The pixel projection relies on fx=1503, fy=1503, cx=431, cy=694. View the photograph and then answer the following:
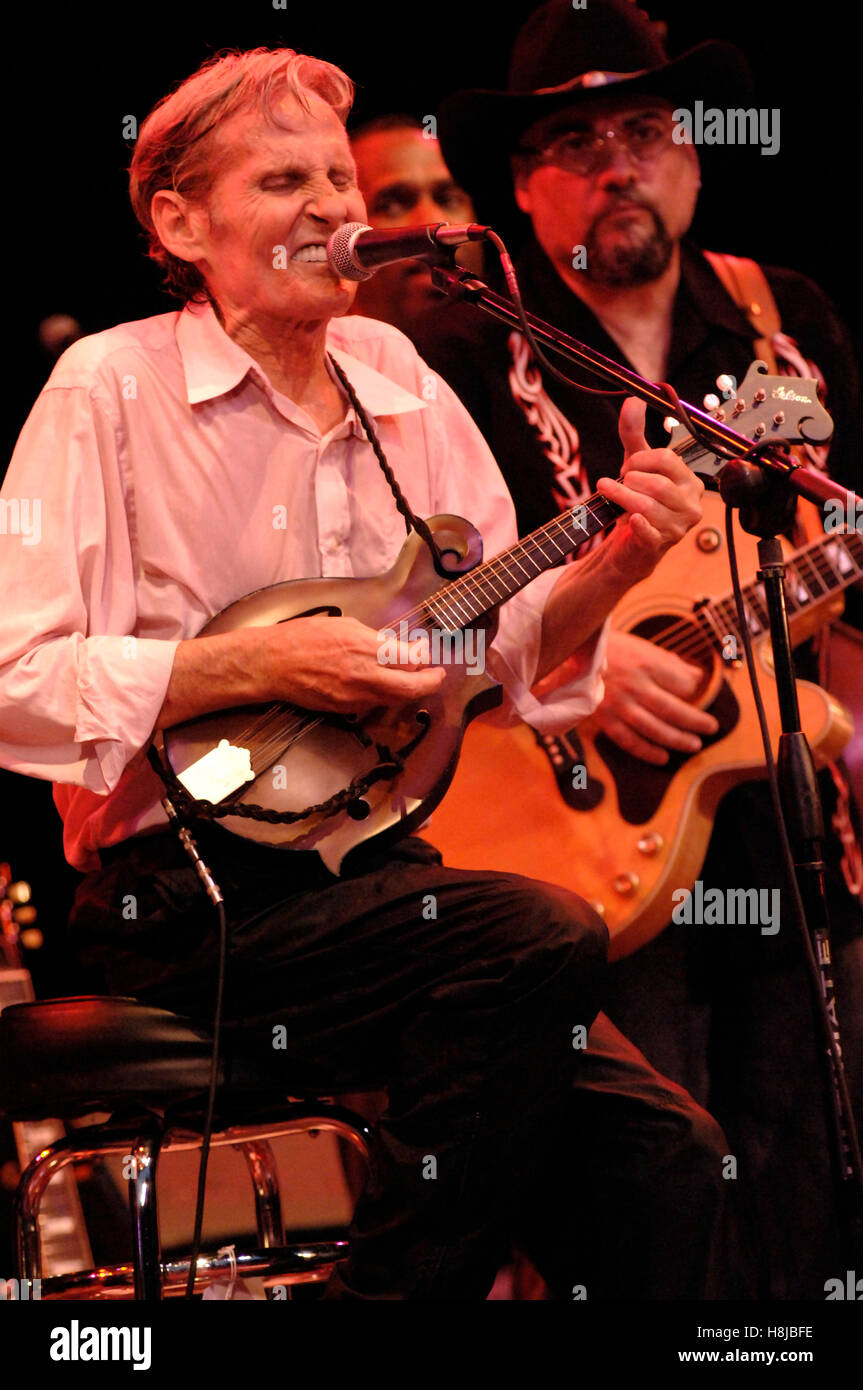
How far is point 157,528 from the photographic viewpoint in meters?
2.32

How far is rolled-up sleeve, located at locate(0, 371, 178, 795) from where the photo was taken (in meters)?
2.10

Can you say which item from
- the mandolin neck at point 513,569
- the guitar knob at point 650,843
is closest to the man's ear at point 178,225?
the mandolin neck at point 513,569

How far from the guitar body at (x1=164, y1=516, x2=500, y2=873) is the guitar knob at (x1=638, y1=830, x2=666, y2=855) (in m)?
0.90

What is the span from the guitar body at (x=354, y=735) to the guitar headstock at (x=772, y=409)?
45 cm

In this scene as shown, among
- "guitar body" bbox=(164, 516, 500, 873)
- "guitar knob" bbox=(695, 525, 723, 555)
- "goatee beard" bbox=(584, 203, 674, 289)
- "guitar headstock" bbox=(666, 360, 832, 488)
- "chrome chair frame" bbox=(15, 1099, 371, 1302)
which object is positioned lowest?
"chrome chair frame" bbox=(15, 1099, 371, 1302)

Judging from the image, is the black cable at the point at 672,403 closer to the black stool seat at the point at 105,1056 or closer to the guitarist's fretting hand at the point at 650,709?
the black stool seat at the point at 105,1056

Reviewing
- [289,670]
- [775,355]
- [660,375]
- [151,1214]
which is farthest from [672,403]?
[775,355]

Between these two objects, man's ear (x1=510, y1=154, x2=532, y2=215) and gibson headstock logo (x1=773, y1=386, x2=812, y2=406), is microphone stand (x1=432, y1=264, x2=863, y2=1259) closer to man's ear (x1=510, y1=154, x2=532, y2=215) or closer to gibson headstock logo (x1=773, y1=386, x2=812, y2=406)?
gibson headstock logo (x1=773, y1=386, x2=812, y2=406)

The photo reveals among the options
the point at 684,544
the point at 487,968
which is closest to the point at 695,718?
the point at 684,544

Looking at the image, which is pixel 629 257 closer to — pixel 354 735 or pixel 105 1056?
pixel 354 735

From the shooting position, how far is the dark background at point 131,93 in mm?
3320

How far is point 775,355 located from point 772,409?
1.53 meters

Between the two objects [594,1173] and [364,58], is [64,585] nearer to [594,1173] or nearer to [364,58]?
[594,1173]

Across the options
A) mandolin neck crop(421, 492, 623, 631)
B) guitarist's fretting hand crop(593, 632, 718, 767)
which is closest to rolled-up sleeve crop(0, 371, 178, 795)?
mandolin neck crop(421, 492, 623, 631)
